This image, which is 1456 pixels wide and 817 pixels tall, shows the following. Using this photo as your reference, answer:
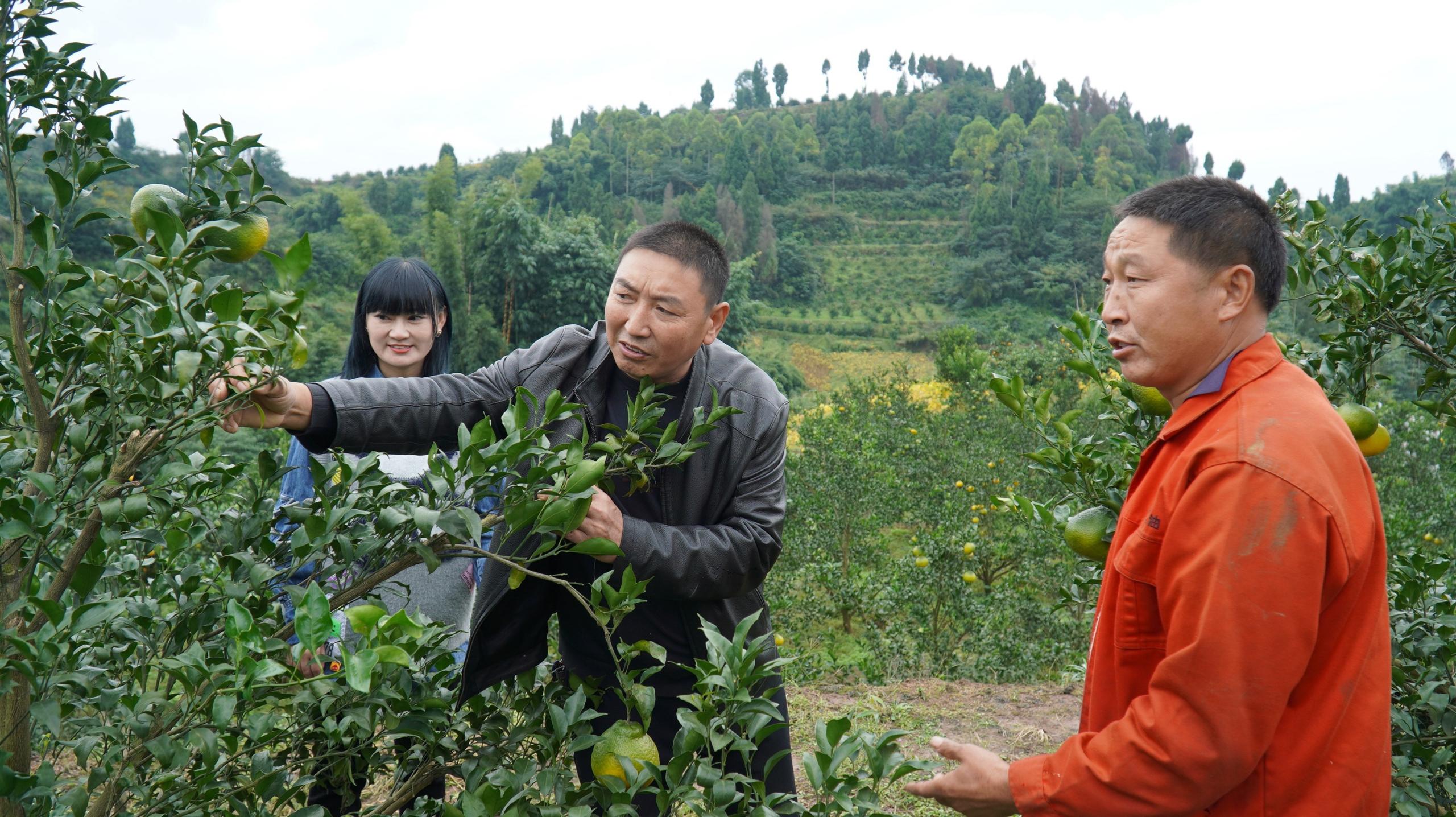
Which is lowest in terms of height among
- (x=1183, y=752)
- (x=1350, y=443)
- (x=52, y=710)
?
(x=1183, y=752)

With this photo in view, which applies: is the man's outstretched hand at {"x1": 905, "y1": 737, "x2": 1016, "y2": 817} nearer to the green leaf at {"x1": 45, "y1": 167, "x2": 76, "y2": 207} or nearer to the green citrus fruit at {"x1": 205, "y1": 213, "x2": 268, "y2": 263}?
the green citrus fruit at {"x1": 205, "y1": 213, "x2": 268, "y2": 263}

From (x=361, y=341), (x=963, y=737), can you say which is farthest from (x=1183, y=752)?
(x=963, y=737)

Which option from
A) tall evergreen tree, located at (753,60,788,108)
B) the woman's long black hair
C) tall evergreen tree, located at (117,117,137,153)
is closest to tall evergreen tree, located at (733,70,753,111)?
tall evergreen tree, located at (753,60,788,108)

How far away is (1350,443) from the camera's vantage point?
41.6 inches

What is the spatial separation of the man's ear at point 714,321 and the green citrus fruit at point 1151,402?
0.71m

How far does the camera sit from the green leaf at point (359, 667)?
0.74 meters

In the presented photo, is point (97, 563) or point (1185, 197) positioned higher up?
point (1185, 197)

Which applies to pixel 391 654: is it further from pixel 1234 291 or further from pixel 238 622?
pixel 1234 291

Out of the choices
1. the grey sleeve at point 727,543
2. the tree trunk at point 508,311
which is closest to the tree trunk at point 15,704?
the grey sleeve at point 727,543

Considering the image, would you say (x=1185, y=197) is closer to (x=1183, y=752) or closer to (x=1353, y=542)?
(x=1353, y=542)

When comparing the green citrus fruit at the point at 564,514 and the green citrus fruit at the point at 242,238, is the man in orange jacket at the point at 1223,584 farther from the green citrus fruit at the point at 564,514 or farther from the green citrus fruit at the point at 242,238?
the green citrus fruit at the point at 242,238

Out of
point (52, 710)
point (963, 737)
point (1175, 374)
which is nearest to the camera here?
point (52, 710)

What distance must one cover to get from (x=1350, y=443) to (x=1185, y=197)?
32cm

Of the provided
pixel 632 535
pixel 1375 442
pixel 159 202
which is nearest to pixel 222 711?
pixel 159 202
